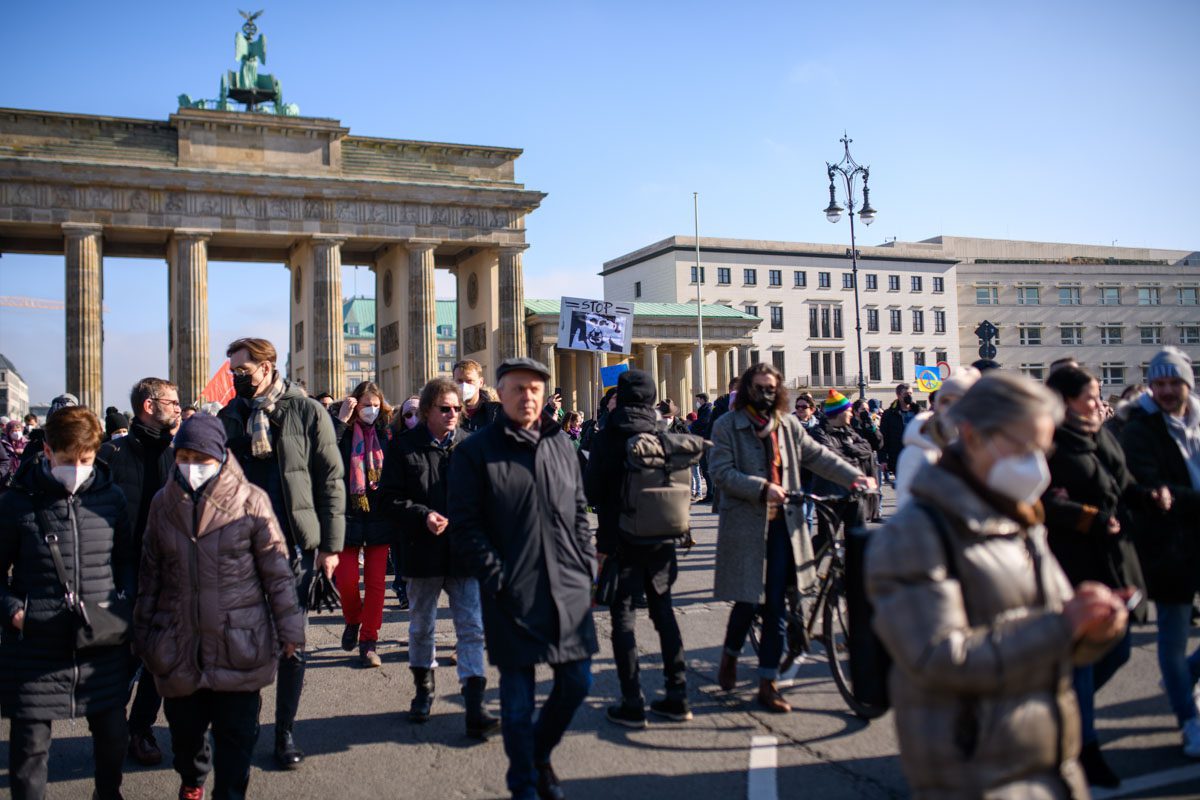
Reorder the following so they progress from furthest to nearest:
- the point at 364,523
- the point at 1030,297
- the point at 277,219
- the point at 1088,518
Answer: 1. the point at 1030,297
2. the point at 277,219
3. the point at 364,523
4. the point at 1088,518

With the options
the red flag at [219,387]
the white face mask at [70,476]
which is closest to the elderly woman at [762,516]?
the white face mask at [70,476]

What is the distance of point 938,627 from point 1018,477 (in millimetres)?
452

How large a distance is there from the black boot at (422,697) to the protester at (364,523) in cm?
111

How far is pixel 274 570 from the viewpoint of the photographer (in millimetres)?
4305

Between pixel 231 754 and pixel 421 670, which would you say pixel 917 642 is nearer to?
pixel 231 754

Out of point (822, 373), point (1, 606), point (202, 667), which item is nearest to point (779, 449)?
point (202, 667)

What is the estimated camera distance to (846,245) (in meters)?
80.0

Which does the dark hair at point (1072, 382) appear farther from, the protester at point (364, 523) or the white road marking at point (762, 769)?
the protester at point (364, 523)

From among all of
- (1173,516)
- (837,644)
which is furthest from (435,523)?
(1173,516)

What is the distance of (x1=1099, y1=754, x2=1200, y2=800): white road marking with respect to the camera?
14.5 ft

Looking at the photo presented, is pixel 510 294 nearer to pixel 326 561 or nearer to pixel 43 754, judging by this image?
pixel 326 561

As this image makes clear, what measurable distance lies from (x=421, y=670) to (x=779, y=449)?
270 cm

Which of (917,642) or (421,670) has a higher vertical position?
(917,642)

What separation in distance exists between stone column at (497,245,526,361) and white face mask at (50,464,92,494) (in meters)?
42.1
